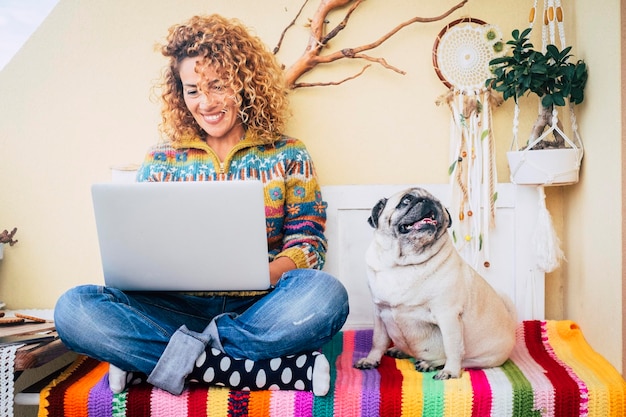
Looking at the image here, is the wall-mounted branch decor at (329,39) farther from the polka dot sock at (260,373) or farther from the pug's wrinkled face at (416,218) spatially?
the polka dot sock at (260,373)

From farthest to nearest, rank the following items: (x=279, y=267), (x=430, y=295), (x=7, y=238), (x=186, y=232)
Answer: (x=7, y=238), (x=279, y=267), (x=430, y=295), (x=186, y=232)

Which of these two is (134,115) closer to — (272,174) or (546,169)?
(272,174)

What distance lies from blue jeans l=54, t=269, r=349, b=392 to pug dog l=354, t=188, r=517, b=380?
0.50ft

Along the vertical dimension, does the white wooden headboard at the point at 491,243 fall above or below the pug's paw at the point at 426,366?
above

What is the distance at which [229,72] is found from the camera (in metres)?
1.76

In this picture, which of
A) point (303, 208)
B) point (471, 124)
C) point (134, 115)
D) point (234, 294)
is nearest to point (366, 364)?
point (234, 294)

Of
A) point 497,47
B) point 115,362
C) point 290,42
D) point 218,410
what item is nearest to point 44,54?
point 290,42

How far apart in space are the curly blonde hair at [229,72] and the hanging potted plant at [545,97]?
2.30 ft

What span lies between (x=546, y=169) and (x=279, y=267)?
2.84ft

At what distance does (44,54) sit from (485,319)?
67.4 inches

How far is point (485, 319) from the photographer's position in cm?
146

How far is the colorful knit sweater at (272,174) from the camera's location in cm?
172

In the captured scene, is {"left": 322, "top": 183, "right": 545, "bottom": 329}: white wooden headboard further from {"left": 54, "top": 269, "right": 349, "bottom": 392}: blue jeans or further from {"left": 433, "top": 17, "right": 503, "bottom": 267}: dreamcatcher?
{"left": 54, "top": 269, "right": 349, "bottom": 392}: blue jeans

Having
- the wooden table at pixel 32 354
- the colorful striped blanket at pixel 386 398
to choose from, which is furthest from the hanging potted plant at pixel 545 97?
the wooden table at pixel 32 354
